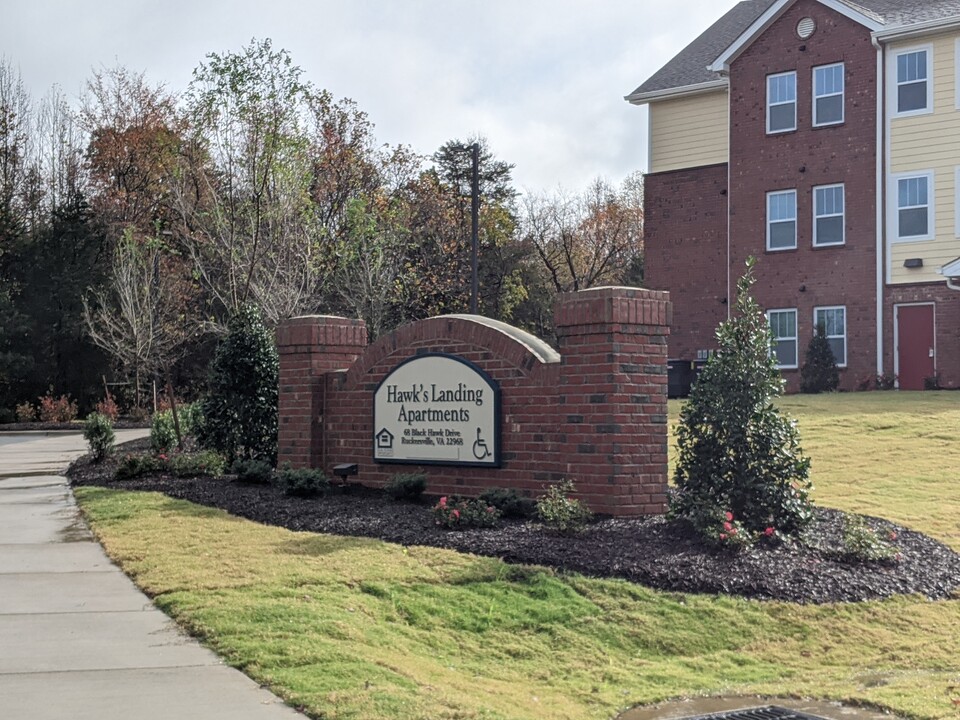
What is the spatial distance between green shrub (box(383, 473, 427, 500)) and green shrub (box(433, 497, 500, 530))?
56.9 inches

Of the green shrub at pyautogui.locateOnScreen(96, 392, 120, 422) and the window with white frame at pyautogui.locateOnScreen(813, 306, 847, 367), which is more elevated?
the window with white frame at pyautogui.locateOnScreen(813, 306, 847, 367)

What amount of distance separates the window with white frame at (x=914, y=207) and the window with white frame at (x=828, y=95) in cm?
243

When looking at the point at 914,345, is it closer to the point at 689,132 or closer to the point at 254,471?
the point at 689,132

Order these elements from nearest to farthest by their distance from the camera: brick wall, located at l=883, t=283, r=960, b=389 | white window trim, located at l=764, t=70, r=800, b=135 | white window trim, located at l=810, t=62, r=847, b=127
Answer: brick wall, located at l=883, t=283, r=960, b=389, white window trim, located at l=810, t=62, r=847, b=127, white window trim, located at l=764, t=70, r=800, b=135

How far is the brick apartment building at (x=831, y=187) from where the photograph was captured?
2723 cm

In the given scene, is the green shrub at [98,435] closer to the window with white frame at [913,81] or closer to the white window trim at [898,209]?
the white window trim at [898,209]

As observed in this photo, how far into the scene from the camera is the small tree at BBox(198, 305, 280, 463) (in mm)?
15594

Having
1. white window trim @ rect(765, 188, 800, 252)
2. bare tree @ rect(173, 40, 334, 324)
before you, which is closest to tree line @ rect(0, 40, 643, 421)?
bare tree @ rect(173, 40, 334, 324)

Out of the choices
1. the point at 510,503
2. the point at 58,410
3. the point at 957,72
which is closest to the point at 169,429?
the point at 510,503

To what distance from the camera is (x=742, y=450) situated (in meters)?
9.66

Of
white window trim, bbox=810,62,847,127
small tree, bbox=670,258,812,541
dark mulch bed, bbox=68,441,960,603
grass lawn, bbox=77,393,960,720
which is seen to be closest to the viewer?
grass lawn, bbox=77,393,960,720

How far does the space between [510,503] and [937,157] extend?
21.0 m

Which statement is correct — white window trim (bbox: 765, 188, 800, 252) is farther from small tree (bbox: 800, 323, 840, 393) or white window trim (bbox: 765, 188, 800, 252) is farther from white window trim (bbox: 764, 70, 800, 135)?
small tree (bbox: 800, 323, 840, 393)

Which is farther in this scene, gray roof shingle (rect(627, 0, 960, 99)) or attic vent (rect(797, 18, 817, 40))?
attic vent (rect(797, 18, 817, 40))
